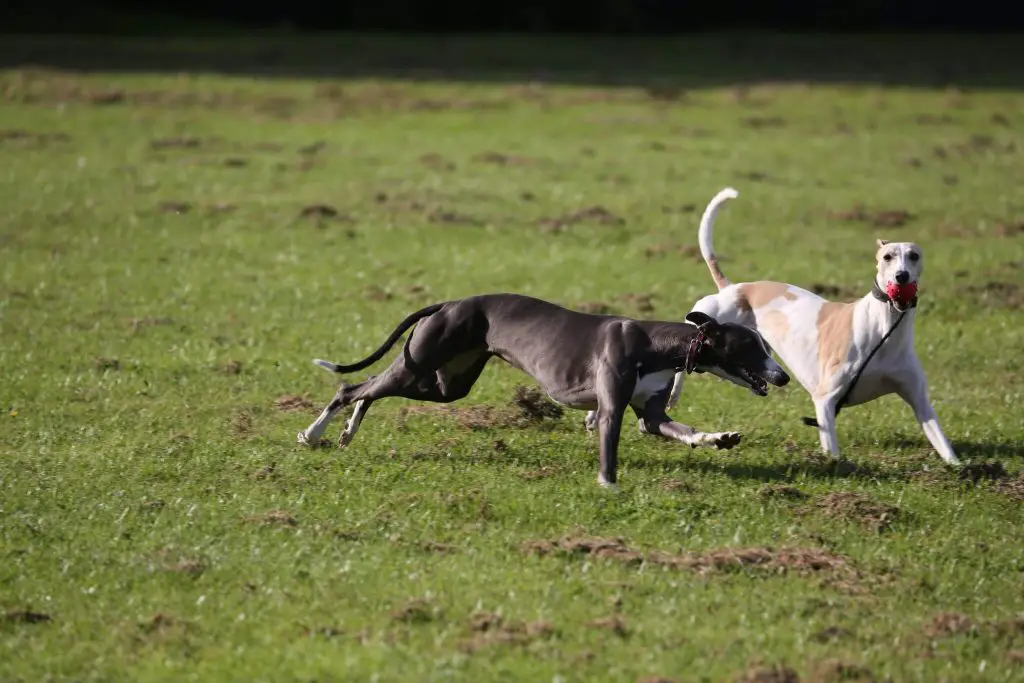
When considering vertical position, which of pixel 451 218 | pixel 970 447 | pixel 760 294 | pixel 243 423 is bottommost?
pixel 451 218

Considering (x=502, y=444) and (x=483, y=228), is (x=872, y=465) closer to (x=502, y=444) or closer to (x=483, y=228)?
(x=502, y=444)

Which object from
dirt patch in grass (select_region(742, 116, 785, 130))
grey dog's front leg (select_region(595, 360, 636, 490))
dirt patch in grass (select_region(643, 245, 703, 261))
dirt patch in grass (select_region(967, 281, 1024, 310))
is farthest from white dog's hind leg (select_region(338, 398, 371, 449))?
dirt patch in grass (select_region(742, 116, 785, 130))

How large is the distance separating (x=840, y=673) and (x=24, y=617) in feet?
11.6

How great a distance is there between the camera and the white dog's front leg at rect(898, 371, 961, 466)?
9.45 meters

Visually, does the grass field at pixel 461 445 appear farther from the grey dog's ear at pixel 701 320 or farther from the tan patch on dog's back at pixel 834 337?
the grey dog's ear at pixel 701 320

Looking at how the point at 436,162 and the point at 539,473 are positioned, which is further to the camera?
the point at 436,162

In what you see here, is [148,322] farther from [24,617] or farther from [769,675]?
[769,675]

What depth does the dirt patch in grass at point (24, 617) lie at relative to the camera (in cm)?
697

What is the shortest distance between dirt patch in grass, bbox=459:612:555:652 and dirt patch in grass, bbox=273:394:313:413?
4262 millimetres

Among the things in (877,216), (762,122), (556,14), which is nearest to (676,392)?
(877,216)

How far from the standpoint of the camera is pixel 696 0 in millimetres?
43500

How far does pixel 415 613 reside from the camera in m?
7.03

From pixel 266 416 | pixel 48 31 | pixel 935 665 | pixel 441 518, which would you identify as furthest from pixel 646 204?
pixel 48 31

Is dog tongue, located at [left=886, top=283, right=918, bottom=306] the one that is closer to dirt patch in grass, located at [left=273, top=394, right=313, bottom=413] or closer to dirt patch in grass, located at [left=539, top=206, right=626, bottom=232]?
dirt patch in grass, located at [left=273, top=394, right=313, bottom=413]
